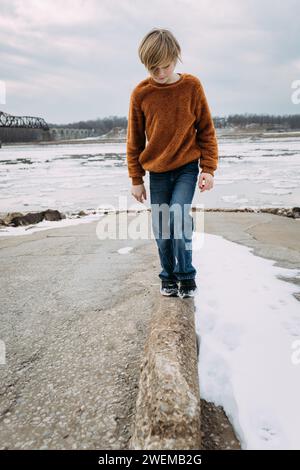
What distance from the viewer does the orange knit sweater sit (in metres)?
2.07

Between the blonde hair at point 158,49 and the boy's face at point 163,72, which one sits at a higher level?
the blonde hair at point 158,49

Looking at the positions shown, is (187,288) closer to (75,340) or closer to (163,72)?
(75,340)

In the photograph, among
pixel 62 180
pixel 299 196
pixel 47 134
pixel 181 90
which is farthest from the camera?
pixel 47 134

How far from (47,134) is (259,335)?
235 feet

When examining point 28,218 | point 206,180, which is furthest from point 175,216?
point 28,218

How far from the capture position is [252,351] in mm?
1684

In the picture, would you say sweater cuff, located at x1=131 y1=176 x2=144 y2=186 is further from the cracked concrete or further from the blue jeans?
the cracked concrete

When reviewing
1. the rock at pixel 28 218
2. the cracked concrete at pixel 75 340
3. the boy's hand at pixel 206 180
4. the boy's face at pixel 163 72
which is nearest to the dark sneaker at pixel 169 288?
the cracked concrete at pixel 75 340

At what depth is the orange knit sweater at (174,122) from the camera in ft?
6.79

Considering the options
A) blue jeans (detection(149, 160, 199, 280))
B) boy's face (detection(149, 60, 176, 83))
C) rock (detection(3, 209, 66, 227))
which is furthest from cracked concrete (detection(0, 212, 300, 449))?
rock (detection(3, 209, 66, 227))

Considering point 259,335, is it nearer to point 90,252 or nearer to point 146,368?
point 146,368

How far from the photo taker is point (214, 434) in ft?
4.29

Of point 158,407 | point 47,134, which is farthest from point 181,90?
point 47,134

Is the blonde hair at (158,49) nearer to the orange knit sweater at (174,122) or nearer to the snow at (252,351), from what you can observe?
the orange knit sweater at (174,122)
